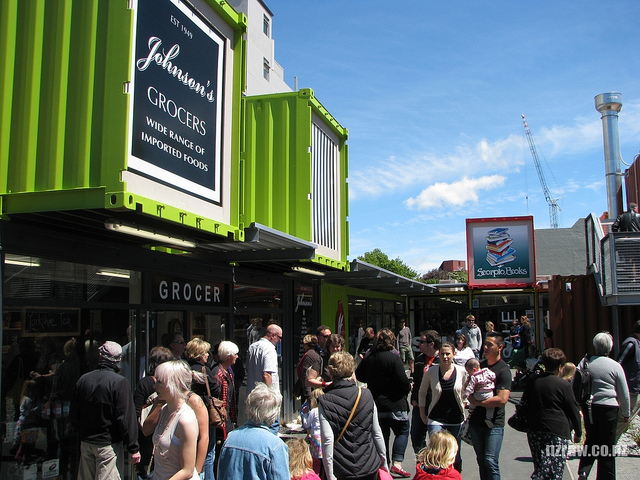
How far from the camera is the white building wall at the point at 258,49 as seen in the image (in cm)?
4141

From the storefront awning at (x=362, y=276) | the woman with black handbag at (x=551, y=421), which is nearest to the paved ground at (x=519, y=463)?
the woman with black handbag at (x=551, y=421)

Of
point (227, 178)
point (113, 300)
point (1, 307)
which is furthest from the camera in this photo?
point (227, 178)

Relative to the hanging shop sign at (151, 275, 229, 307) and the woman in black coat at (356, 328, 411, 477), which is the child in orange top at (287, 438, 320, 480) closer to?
the woman in black coat at (356, 328, 411, 477)

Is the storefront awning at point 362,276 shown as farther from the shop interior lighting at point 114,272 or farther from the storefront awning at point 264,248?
the shop interior lighting at point 114,272

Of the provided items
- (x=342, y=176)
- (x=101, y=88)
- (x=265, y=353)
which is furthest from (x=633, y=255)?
(x=101, y=88)

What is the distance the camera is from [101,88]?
4.84 m

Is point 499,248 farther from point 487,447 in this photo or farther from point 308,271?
point 487,447

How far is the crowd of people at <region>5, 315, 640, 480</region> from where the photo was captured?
3.77m

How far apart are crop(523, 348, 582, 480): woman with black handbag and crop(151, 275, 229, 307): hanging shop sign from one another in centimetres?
415

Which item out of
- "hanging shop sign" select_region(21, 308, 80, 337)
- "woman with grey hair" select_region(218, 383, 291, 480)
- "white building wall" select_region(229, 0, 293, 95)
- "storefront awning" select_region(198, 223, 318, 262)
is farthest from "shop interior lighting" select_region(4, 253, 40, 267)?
"white building wall" select_region(229, 0, 293, 95)

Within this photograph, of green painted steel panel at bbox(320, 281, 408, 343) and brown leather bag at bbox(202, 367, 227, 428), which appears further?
green painted steel panel at bbox(320, 281, 408, 343)

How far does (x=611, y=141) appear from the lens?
32125mm

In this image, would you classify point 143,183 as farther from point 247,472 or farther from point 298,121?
point 298,121

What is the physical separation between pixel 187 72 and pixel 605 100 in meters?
31.7
